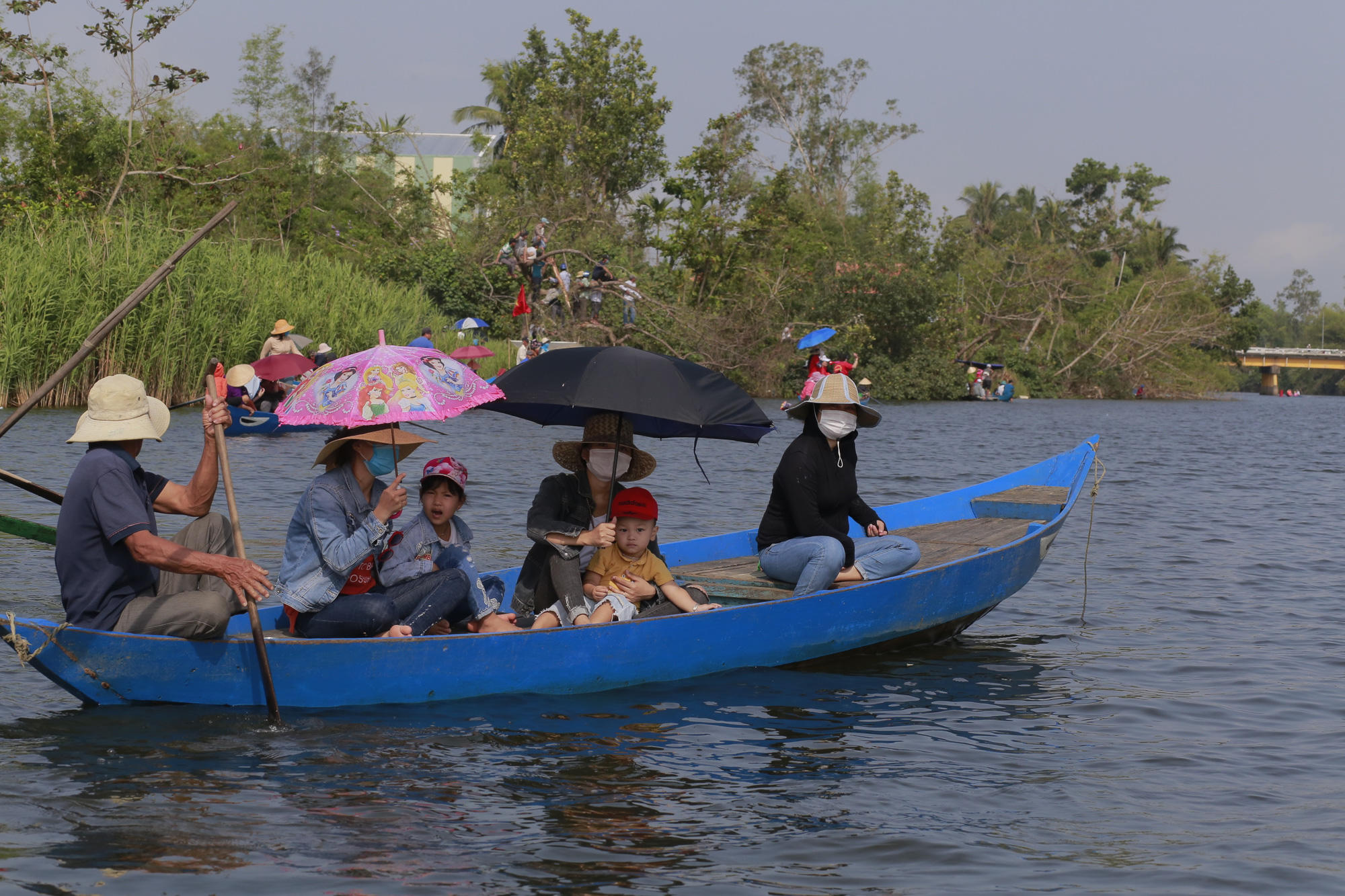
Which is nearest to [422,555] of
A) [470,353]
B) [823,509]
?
[823,509]

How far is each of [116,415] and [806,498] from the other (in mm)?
3508

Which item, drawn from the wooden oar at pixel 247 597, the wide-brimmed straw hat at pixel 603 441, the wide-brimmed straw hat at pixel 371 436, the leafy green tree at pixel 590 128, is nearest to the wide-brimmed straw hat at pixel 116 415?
the wooden oar at pixel 247 597

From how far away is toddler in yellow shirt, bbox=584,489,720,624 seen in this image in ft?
20.0

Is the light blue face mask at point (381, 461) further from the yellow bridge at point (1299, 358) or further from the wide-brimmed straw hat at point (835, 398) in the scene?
the yellow bridge at point (1299, 358)

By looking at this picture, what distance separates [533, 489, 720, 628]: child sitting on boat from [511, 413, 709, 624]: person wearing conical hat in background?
6 centimetres

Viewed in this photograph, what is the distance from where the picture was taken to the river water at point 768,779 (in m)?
4.25

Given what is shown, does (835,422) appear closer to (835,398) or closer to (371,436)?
(835,398)

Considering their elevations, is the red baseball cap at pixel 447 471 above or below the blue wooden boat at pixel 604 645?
above

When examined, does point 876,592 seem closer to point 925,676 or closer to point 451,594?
point 925,676

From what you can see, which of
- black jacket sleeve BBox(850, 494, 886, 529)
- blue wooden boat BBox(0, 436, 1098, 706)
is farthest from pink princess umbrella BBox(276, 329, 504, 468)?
black jacket sleeve BBox(850, 494, 886, 529)

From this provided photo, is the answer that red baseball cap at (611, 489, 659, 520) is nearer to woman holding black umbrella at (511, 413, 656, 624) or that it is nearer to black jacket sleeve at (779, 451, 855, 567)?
woman holding black umbrella at (511, 413, 656, 624)

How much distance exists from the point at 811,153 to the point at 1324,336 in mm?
80596

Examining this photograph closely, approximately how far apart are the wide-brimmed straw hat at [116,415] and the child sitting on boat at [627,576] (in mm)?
2062

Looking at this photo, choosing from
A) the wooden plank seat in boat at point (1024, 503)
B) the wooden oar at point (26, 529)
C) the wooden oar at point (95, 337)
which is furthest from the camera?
the wooden plank seat in boat at point (1024, 503)
